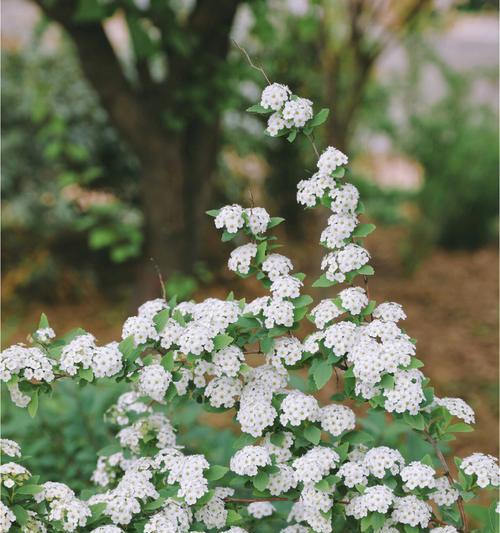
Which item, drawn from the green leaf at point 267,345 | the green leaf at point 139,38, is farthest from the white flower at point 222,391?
the green leaf at point 139,38

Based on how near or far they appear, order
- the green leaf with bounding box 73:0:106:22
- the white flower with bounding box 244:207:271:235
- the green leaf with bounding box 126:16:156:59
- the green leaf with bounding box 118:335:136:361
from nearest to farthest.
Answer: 1. the green leaf with bounding box 118:335:136:361
2. the white flower with bounding box 244:207:271:235
3. the green leaf with bounding box 73:0:106:22
4. the green leaf with bounding box 126:16:156:59

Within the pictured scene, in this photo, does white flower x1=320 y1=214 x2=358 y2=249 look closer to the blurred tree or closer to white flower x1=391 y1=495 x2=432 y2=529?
white flower x1=391 y1=495 x2=432 y2=529

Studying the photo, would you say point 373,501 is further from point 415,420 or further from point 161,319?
point 161,319

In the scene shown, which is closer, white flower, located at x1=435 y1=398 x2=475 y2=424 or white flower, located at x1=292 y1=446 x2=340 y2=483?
white flower, located at x1=292 y1=446 x2=340 y2=483

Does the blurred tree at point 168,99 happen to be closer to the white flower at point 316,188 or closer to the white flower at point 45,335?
the white flower at point 316,188

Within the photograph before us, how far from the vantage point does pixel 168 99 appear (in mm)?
4324

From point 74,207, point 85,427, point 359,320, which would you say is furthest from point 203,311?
point 74,207

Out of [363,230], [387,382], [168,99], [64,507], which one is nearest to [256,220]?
[363,230]

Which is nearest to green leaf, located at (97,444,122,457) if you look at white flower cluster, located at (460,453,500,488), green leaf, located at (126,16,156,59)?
white flower cluster, located at (460,453,500,488)

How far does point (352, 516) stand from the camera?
6.76ft

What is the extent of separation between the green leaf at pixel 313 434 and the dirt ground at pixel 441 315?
2.30 metres

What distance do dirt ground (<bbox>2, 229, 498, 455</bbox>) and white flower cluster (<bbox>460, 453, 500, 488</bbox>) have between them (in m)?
2.18

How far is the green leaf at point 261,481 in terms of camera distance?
74.7 inches

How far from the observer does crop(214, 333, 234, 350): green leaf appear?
1936 millimetres
